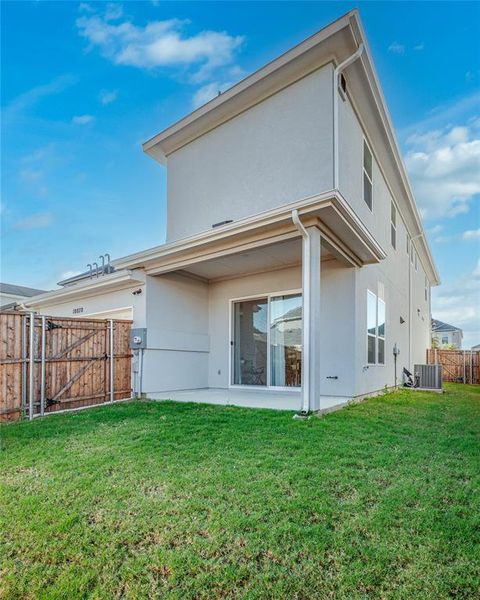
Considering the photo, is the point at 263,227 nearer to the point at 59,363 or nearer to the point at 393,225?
the point at 59,363

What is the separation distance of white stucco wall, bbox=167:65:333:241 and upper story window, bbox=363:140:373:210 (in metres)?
2.04

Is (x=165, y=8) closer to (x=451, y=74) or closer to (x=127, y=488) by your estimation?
(x=451, y=74)

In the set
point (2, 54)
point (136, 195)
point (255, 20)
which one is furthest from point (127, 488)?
point (136, 195)

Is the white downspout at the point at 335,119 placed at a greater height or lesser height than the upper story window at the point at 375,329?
greater

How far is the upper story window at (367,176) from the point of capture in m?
8.33

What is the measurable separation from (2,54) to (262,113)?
217 inches

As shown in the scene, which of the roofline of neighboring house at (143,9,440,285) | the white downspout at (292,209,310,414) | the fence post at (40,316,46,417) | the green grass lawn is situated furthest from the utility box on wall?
the roofline of neighboring house at (143,9,440,285)

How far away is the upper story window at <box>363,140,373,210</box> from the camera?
8.33 meters

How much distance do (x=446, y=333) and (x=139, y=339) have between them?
3422 cm

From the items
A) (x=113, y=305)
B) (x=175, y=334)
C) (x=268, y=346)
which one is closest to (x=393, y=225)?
(x=268, y=346)

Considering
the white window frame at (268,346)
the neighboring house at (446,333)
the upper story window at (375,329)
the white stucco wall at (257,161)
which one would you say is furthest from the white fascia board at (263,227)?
the neighboring house at (446,333)

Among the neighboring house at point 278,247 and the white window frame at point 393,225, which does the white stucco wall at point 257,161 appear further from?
the white window frame at point 393,225

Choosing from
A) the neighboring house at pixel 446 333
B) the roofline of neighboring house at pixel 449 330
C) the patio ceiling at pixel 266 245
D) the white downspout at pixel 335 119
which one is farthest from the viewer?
the neighboring house at pixel 446 333

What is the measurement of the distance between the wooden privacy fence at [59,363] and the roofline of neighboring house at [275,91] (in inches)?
190
